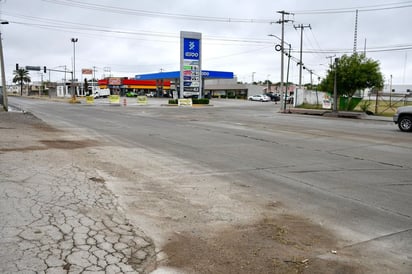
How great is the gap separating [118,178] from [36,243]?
3693 millimetres

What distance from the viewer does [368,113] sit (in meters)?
34.9

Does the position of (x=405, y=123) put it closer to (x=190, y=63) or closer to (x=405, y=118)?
(x=405, y=118)

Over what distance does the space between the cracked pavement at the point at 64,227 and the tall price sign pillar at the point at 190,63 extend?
4935 cm

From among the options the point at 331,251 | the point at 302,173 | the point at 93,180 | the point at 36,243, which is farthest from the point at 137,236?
the point at 302,173

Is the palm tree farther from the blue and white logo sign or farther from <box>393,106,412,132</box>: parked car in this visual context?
<box>393,106,412,132</box>: parked car

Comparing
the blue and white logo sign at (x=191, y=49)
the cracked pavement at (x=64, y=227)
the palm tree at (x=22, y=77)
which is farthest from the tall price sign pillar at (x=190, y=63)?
the palm tree at (x=22, y=77)

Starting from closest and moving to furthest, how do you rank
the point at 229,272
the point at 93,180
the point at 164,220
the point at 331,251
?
the point at 229,272
the point at 331,251
the point at 164,220
the point at 93,180

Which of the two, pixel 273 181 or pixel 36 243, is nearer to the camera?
pixel 36 243

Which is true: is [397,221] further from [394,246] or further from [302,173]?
[302,173]

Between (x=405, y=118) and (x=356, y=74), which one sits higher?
(x=356, y=74)

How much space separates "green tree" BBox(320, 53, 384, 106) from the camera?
3488 centimetres

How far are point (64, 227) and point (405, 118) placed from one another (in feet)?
64.6

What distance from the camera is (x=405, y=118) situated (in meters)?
20.0

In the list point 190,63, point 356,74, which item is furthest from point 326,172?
point 190,63
